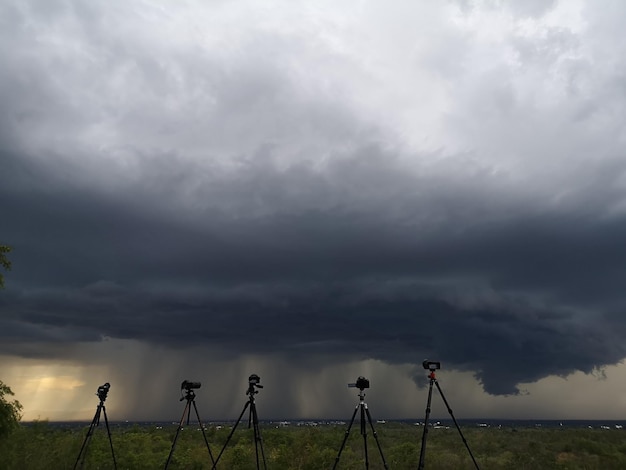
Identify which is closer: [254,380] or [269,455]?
[254,380]

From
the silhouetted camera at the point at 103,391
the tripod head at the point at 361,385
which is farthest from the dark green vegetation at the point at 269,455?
the tripod head at the point at 361,385

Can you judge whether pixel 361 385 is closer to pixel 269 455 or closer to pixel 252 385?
pixel 252 385

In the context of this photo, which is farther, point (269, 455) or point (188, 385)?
point (269, 455)

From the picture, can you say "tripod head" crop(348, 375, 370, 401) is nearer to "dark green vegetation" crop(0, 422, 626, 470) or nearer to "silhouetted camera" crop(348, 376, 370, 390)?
"silhouetted camera" crop(348, 376, 370, 390)

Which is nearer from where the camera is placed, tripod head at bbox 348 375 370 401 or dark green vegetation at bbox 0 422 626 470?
tripod head at bbox 348 375 370 401

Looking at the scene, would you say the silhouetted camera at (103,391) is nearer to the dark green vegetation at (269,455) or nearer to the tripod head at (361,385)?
the dark green vegetation at (269,455)

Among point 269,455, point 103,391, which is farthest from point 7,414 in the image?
point 269,455

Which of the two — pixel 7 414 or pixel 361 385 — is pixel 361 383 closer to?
pixel 361 385

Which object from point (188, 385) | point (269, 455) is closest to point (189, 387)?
point (188, 385)

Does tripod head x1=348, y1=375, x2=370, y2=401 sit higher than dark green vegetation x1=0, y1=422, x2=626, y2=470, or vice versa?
tripod head x1=348, y1=375, x2=370, y2=401

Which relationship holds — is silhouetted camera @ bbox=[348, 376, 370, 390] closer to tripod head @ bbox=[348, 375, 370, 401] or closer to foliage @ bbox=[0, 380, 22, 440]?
tripod head @ bbox=[348, 375, 370, 401]

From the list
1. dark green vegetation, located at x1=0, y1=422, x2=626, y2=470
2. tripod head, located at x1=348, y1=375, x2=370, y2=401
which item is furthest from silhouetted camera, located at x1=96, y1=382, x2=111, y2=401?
tripod head, located at x1=348, y1=375, x2=370, y2=401

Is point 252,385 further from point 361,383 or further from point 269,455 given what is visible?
point 269,455

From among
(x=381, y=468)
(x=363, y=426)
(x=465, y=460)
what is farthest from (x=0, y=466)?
(x=465, y=460)
